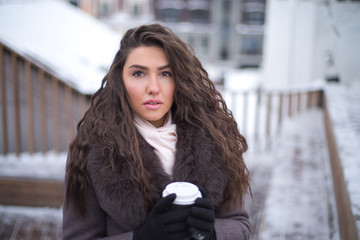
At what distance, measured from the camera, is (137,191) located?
95 cm

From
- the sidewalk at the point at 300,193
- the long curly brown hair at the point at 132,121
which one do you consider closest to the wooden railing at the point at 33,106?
the sidewalk at the point at 300,193

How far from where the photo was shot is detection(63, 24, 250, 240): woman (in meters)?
0.97

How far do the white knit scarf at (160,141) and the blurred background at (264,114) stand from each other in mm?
765

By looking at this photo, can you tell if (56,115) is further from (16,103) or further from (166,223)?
(166,223)

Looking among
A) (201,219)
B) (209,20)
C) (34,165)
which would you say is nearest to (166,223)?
(201,219)

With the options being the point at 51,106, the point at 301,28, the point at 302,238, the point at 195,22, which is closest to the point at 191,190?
the point at 302,238

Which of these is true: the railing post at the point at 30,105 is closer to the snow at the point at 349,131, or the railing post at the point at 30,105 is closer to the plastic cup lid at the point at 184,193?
the plastic cup lid at the point at 184,193

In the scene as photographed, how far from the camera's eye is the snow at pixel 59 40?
345 centimetres

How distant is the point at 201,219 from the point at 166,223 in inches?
4.0

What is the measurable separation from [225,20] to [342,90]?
85.3 ft

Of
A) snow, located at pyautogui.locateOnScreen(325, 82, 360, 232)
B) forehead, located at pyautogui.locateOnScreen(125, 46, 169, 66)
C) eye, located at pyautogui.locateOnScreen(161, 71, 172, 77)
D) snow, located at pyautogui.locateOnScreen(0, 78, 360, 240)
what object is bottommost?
snow, located at pyautogui.locateOnScreen(0, 78, 360, 240)

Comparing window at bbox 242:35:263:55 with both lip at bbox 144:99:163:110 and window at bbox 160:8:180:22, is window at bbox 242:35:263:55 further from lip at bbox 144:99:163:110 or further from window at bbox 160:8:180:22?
lip at bbox 144:99:163:110

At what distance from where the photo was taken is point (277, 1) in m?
6.23

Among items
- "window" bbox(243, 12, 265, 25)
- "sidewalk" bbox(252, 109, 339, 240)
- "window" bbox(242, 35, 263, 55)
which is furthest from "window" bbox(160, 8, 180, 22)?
"sidewalk" bbox(252, 109, 339, 240)
